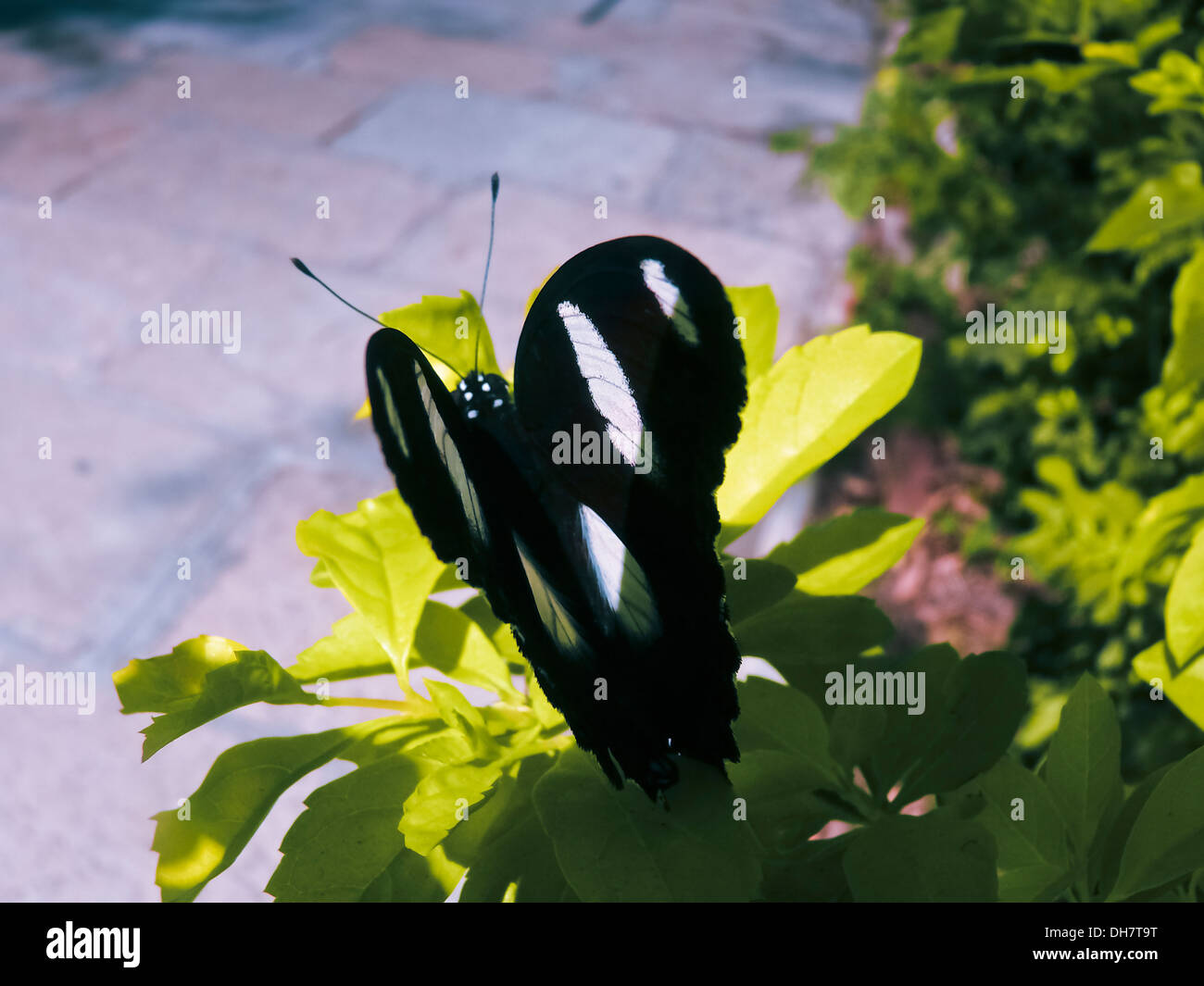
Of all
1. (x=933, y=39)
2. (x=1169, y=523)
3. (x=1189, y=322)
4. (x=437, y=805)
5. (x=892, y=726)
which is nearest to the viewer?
(x=437, y=805)

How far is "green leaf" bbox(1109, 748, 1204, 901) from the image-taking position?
2.14ft

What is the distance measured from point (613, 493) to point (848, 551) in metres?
0.23

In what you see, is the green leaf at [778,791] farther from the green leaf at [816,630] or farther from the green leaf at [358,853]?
the green leaf at [358,853]

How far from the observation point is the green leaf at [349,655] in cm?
80

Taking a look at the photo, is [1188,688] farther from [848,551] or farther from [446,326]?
[446,326]

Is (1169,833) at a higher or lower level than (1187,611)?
lower

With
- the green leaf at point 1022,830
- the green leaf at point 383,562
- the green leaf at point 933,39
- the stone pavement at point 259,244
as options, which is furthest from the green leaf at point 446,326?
the stone pavement at point 259,244

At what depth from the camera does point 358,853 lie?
2.16 ft

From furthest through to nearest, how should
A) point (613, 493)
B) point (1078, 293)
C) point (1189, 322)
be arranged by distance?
point (1078, 293)
point (1189, 322)
point (613, 493)

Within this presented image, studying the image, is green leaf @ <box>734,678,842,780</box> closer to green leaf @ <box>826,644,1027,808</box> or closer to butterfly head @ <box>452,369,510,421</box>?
green leaf @ <box>826,644,1027,808</box>

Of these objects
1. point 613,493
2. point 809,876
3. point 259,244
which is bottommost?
point 809,876

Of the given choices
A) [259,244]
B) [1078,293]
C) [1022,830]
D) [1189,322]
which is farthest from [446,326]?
[259,244]

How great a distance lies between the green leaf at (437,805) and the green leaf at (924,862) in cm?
24

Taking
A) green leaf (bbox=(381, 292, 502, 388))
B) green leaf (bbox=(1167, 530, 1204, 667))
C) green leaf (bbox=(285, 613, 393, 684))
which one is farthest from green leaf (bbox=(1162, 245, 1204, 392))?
green leaf (bbox=(285, 613, 393, 684))
